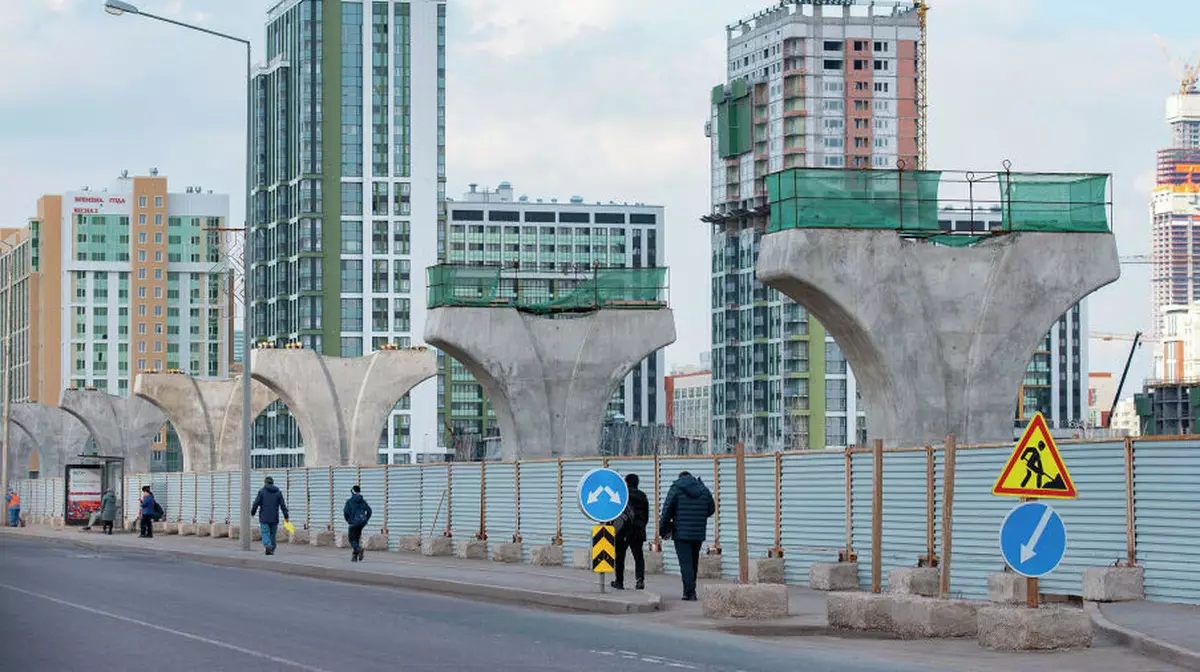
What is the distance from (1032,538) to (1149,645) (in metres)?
1.26

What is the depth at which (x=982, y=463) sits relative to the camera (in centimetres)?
2383

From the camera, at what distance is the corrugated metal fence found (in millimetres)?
20766

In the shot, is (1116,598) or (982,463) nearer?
(1116,598)

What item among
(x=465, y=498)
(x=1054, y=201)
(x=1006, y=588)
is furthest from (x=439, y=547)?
(x=1006, y=588)

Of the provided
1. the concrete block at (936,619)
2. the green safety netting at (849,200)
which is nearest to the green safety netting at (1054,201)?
the green safety netting at (849,200)

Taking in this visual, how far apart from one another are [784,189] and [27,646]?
18609 millimetres

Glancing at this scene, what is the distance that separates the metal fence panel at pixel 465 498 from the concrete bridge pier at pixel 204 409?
44913 mm

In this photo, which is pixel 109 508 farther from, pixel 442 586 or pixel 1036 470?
pixel 1036 470

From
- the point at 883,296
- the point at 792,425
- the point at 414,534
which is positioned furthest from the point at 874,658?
the point at 792,425

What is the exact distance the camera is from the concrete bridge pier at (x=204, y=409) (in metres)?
85.5

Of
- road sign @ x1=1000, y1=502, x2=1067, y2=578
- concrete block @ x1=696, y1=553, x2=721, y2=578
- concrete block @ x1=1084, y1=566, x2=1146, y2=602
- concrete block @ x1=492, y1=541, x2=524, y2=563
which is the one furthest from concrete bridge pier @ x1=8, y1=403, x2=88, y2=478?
road sign @ x1=1000, y1=502, x2=1067, y2=578

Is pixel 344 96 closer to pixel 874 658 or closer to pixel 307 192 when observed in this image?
pixel 307 192

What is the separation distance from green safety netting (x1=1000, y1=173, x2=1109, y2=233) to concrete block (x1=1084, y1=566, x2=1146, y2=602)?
1446 cm

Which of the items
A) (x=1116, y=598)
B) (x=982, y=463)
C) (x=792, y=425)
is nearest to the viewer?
(x=1116, y=598)
